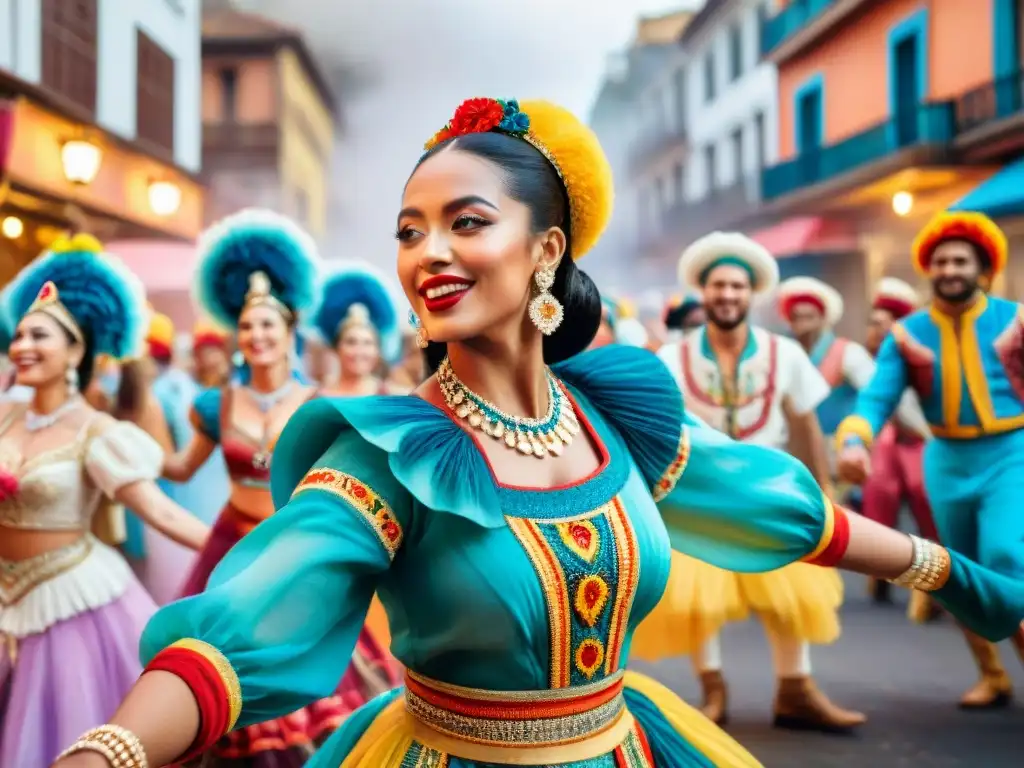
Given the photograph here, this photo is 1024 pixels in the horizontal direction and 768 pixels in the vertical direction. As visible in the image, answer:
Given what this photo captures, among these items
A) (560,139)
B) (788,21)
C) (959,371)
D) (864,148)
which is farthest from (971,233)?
(788,21)

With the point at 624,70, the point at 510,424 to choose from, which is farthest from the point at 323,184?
the point at 510,424

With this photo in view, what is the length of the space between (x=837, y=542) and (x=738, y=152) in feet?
31.5

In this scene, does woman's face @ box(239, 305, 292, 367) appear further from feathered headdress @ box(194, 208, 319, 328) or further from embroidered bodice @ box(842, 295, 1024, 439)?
embroidered bodice @ box(842, 295, 1024, 439)

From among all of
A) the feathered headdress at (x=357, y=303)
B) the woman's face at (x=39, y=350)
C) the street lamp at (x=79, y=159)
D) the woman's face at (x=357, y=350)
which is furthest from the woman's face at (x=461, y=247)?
the street lamp at (x=79, y=159)

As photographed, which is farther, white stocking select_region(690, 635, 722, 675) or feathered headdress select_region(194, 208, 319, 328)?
white stocking select_region(690, 635, 722, 675)

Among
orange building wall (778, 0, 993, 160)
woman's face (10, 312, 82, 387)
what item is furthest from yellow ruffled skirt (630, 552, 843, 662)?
orange building wall (778, 0, 993, 160)

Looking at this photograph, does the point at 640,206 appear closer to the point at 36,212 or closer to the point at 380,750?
the point at 36,212

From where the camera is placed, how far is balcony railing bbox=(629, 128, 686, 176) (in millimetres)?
10703

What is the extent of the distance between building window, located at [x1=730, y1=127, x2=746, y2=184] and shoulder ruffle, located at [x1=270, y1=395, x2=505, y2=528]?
31.8ft

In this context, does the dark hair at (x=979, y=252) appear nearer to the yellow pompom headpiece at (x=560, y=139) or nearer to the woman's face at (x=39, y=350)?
the yellow pompom headpiece at (x=560, y=139)

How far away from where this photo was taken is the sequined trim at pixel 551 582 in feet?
5.30

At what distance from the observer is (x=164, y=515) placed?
3191mm

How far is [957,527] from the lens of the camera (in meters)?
4.33

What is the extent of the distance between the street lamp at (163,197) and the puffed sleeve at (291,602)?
22.9 feet
